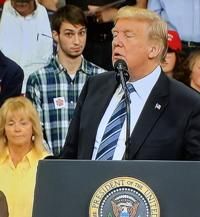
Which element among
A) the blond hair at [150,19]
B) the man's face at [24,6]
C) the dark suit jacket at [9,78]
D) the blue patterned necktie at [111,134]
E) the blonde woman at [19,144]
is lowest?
the blonde woman at [19,144]

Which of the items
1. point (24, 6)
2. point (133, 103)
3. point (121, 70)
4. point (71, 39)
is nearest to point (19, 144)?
point (71, 39)

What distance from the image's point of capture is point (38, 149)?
4.89 meters

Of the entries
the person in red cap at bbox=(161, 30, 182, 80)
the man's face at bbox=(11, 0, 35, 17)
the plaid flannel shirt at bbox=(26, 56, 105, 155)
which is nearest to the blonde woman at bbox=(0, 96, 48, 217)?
the plaid flannel shirt at bbox=(26, 56, 105, 155)

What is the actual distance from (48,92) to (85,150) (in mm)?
2624

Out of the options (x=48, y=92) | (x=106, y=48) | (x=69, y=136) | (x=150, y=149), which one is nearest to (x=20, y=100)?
(x=48, y=92)

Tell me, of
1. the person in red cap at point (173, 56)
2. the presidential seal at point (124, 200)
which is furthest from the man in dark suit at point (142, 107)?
the person in red cap at point (173, 56)

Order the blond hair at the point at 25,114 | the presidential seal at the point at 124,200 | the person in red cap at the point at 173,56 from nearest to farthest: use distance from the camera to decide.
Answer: the presidential seal at the point at 124,200 → the blond hair at the point at 25,114 → the person in red cap at the point at 173,56

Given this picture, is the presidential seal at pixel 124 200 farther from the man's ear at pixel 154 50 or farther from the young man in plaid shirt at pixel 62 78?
the young man in plaid shirt at pixel 62 78

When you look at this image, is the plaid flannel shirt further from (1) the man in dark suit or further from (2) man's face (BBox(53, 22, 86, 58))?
(1) the man in dark suit

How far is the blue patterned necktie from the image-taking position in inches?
118

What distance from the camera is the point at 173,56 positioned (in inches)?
235

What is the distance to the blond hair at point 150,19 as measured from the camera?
313 cm

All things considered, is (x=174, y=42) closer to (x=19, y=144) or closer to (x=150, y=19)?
(x=19, y=144)

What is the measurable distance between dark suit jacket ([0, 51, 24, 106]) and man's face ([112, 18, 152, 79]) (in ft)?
8.62
